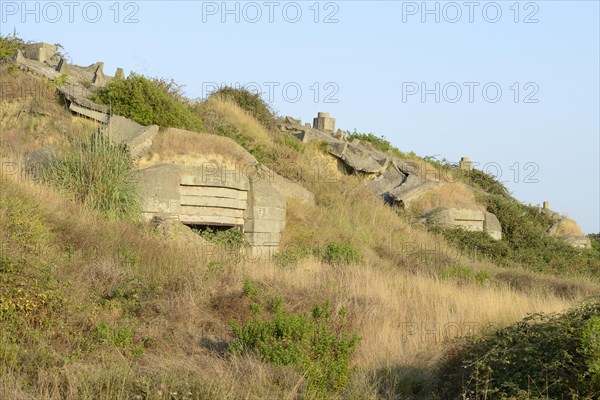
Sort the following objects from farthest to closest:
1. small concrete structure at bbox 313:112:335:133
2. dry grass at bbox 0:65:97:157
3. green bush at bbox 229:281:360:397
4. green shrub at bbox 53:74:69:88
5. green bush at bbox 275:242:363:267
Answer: small concrete structure at bbox 313:112:335:133, green shrub at bbox 53:74:69:88, dry grass at bbox 0:65:97:157, green bush at bbox 275:242:363:267, green bush at bbox 229:281:360:397

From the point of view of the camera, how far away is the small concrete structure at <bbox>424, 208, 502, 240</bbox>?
23.8 m

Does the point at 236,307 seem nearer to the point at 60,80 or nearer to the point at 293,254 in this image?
the point at 293,254

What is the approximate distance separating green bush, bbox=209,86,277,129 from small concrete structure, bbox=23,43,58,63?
5.24 meters

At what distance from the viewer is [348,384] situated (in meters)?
8.76

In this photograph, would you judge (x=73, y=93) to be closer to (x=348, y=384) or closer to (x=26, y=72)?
(x=26, y=72)

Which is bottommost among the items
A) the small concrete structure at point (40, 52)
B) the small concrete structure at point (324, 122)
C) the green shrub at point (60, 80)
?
the green shrub at point (60, 80)

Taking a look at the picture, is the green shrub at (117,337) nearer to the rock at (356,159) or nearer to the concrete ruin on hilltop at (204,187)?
the concrete ruin on hilltop at (204,187)

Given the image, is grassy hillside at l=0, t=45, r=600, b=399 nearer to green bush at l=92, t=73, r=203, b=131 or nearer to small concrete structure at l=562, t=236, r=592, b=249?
green bush at l=92, t=73, r=203, b=131

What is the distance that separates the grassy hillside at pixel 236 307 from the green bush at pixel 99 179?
0.18ft

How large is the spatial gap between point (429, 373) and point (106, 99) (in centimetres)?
1276

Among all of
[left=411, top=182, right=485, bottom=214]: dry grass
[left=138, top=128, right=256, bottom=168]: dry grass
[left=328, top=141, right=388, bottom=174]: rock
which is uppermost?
[left=328, top=141, right=388, bottom=174]: rock

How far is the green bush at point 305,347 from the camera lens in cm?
856

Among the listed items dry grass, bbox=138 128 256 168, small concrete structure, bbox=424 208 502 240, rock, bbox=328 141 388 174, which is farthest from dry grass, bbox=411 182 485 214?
dry grass, bbox=138 128 256 168

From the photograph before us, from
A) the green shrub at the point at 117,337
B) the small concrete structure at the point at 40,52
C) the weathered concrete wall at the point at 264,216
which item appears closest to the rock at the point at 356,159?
the weathered concrete wall at the point at 264,216
